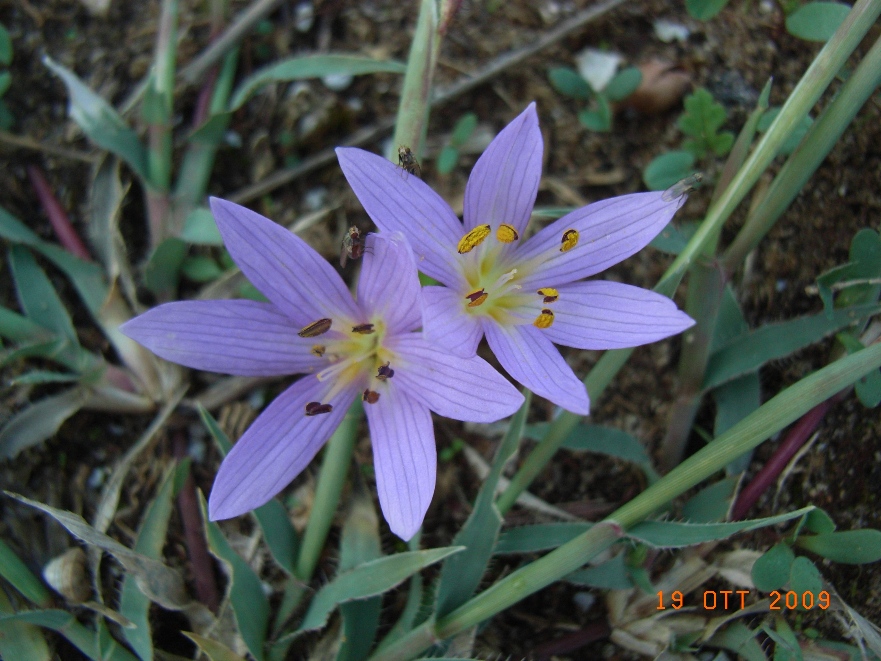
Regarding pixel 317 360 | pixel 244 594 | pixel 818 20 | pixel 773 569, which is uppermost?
pixel 818 20

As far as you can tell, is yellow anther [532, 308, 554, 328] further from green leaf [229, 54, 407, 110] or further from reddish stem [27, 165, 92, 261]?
reddish stem [27, 165, 92, 261]

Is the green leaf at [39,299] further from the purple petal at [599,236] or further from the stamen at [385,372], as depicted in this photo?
the purple petal at [599,236]

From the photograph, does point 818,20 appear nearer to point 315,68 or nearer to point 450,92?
point 450,92

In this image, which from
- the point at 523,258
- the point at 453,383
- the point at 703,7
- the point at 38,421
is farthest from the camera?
the point at 703,7

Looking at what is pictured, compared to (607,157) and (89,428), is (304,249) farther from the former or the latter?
(607,157)

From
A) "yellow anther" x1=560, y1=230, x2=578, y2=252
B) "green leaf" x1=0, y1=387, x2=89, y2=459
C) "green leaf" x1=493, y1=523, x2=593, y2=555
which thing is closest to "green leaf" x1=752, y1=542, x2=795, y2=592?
"green leaf" x1=493, y1=523, x2=593, y2=555

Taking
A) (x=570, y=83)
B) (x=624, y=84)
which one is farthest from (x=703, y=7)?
(x=570, y=83)

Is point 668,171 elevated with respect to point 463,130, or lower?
lower

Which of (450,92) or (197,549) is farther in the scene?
(450,92)
